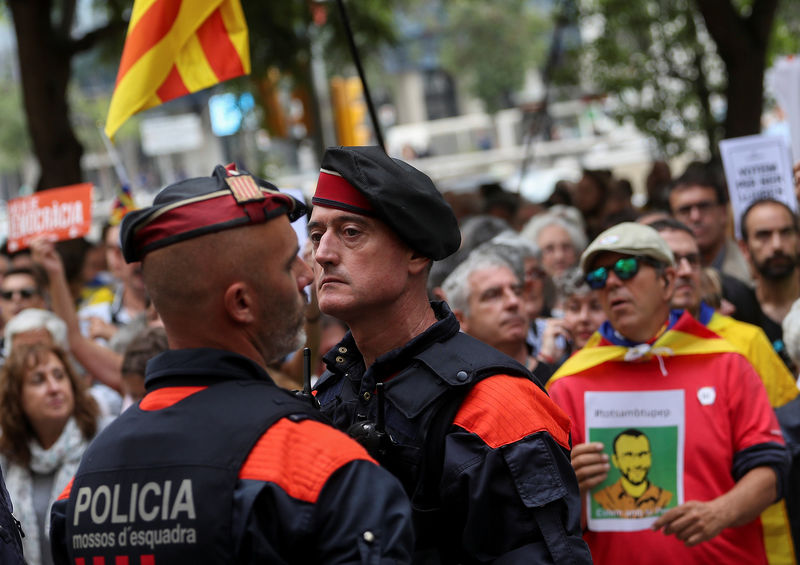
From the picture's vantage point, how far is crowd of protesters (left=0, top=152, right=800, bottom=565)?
402cm

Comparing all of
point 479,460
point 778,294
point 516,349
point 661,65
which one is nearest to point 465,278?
point 516,349

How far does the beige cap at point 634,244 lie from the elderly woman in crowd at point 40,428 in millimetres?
2609

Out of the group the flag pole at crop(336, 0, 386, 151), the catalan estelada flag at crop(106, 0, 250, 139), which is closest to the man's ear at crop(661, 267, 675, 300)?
the flag pole at crop(336, 0, 386, 151)

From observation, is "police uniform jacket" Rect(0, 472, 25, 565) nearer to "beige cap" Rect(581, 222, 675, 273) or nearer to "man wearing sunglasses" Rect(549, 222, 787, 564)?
"man wearing sunglasses" Rect(549, 222, 787, 564)

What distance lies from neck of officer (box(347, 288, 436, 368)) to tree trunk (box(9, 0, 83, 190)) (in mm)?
8196

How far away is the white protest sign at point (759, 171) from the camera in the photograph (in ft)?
21.9

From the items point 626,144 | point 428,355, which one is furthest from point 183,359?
point 626,144

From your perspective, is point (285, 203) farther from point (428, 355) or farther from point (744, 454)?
point (744, 454)

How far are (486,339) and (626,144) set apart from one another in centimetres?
2727

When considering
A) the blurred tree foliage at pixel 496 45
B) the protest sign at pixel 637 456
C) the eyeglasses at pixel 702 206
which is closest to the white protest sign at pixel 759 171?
the eyeglasses at pixel 702 206

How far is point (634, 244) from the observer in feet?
14.1

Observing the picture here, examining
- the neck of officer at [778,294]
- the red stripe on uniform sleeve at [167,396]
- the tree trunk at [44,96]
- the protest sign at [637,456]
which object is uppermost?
the tree trunk at [44,96]

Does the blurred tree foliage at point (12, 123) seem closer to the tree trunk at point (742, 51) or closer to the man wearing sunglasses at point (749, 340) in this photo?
the tree trunk at point (742, 51)

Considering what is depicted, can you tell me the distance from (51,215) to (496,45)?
42.6 meters
